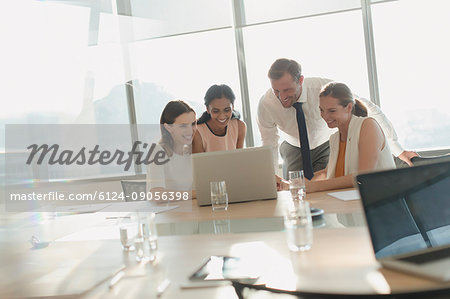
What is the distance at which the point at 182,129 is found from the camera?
3041 mm

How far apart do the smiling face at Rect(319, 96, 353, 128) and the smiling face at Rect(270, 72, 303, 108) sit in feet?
1.73

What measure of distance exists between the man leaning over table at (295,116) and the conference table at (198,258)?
4.52 ft

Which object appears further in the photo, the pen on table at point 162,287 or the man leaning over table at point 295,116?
the man leaning over table at point 295,116

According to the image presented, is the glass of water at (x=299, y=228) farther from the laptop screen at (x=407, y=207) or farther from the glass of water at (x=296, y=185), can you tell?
the glass of water at (x=296, y=185)

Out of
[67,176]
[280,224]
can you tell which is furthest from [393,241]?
[67,176]

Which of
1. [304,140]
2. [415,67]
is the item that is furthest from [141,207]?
[415,67]

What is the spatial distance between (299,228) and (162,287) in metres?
0.44

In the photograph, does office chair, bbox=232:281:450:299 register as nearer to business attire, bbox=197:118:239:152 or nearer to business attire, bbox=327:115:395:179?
business attire, bbox=327:115:395:179

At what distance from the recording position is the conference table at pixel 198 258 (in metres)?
1.01

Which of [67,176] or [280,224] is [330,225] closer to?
[280,224]

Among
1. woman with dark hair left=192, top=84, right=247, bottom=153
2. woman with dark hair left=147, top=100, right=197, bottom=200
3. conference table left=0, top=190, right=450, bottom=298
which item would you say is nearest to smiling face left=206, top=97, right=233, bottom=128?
woman with dark hair left=192, top=84, right=247, bottom=153

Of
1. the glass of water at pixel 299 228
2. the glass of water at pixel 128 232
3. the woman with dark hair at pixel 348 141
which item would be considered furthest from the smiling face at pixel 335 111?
the glass of water at pixel 128 232

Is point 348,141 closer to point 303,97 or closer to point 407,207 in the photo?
point 303,97

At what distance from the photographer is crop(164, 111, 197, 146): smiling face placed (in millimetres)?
3039
